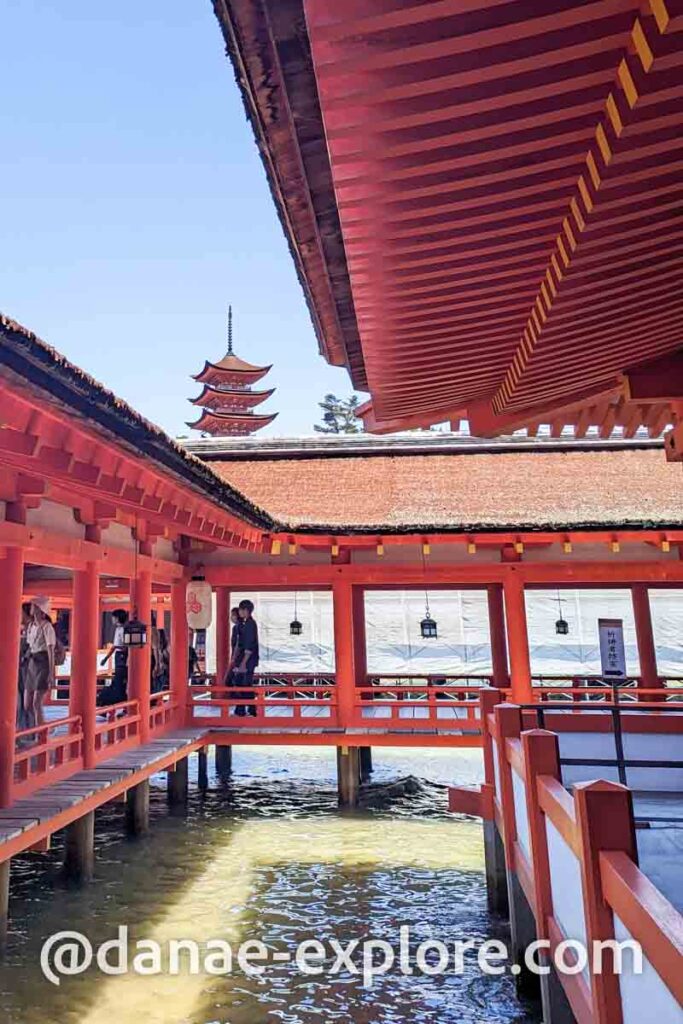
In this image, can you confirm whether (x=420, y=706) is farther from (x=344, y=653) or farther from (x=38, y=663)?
(x=38, y=663)

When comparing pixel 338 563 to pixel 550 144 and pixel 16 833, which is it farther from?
pixel 550 144

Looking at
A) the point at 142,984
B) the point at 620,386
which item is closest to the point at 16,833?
the point at 142,984

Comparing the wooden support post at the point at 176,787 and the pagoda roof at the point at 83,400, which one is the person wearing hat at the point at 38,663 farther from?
the pagoda roof at the point at 83,400

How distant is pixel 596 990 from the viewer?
2.72m

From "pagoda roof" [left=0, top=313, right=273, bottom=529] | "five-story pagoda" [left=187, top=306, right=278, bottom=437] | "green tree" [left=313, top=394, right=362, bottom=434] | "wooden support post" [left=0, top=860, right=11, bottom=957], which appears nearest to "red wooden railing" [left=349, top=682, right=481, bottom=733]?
"wooden support post" [left=0, top=860, right=11, bottom=957]

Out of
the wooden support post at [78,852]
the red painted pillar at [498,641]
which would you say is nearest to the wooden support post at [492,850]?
the wooden support post at [78,852]

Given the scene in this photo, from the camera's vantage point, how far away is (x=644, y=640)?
1163 centimetres

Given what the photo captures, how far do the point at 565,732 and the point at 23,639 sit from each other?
6633 millimetres

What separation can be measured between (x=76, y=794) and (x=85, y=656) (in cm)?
175

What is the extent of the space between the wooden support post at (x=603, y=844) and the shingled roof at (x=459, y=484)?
743 centimetres

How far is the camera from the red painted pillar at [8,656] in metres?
6.27

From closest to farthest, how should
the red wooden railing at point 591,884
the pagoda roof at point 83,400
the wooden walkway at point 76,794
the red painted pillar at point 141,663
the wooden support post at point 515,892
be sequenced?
the red wooden railing at point 591,884, the pagoda roof at point 83,400, the wooden support post at point 515,892, the wooden walkway at point 76,794, the red painted pillar at point 141,663

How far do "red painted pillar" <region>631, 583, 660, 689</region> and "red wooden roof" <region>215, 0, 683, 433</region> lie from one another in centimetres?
902

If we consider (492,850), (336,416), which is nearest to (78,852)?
(492,850)
